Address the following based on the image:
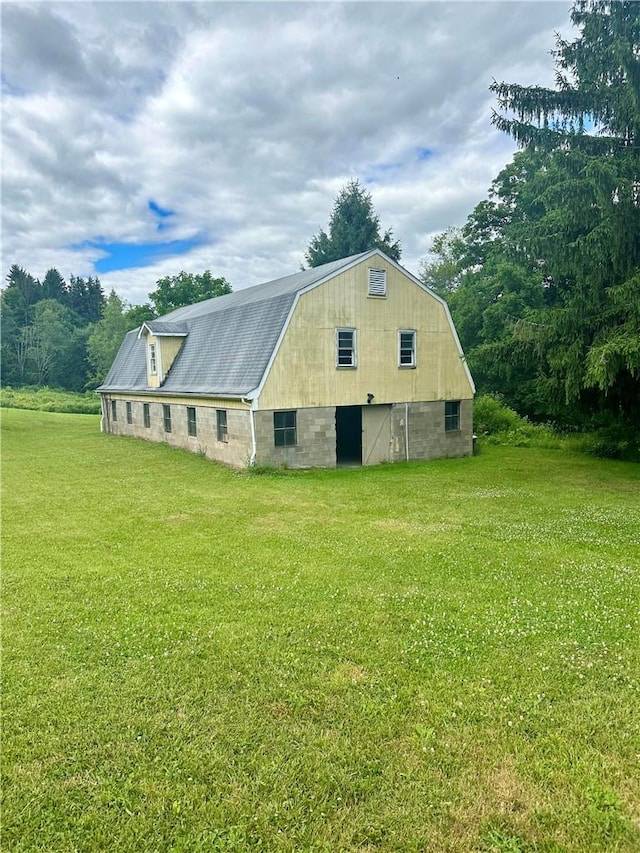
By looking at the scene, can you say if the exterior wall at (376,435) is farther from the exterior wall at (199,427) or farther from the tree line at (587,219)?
the exterior wall at (199,427)

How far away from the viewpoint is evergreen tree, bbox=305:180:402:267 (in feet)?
143

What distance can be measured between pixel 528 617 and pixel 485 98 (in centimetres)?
1523

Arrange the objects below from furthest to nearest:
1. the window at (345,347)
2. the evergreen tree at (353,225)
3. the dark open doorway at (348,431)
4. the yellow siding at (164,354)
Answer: the evergreen tree at (353,225), the yellow siding at (164,354), the dark open doorway at (348,431), the window at (345,347)

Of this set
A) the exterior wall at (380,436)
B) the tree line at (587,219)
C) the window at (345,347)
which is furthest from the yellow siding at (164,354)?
the tree line at (587,219)

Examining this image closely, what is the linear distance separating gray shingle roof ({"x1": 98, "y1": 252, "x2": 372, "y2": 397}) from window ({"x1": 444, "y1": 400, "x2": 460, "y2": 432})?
690cm

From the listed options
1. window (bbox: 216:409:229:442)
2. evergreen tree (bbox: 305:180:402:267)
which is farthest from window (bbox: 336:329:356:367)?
evergreen tree (bbox: 305:180:402:267)

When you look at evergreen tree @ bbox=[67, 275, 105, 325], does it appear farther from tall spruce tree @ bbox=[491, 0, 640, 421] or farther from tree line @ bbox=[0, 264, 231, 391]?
tall spruce tree @ bbox=[491, 0, 640, 421]

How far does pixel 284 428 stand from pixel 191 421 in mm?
5444

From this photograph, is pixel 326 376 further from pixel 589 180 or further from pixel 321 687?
pixel 321 687

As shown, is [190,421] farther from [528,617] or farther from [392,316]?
[528,617]

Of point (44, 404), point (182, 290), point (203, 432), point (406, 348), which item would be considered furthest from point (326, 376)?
point (44, 404)

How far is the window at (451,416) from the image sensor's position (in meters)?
19.5

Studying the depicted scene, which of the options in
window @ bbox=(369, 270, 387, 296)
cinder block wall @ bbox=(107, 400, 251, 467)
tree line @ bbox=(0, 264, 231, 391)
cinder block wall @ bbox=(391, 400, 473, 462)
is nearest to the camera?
cinder block wall @ bbox=(107, 400, 251, 467)

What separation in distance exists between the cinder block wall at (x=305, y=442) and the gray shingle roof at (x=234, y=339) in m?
1.39
